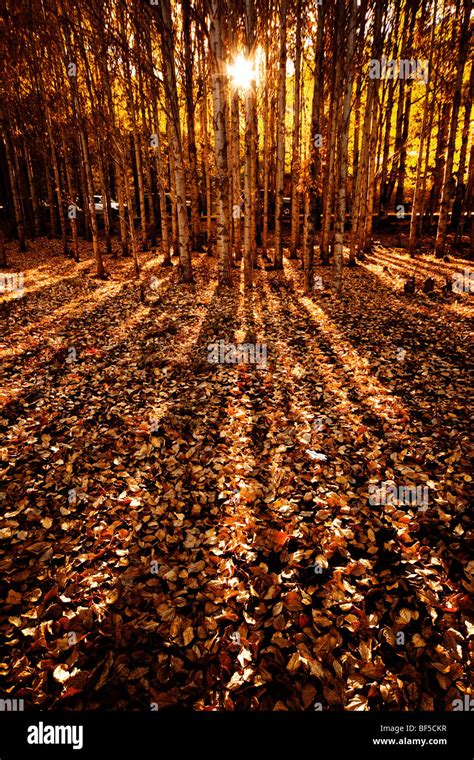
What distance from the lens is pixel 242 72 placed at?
1141cm

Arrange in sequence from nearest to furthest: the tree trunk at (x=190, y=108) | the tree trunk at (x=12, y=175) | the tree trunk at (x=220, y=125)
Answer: the tree trunk at (x=220, y=125)
the tree trunk at (x=190, y=108)
the tree trunk at (x=12, y=175)

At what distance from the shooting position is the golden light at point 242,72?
10117mm

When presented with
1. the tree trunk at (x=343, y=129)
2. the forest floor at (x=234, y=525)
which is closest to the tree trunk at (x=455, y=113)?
the tree trunk at (x=343, y=129)

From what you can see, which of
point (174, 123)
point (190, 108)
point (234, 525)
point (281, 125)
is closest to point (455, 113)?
point (281, 125)

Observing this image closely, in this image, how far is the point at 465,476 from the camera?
4445mm

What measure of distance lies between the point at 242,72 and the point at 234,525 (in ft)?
43.7

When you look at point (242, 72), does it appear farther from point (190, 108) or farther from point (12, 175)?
point (12, 175)

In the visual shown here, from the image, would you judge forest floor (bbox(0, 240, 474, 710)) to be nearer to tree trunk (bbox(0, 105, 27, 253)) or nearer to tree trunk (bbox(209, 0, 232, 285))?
tree trunk (bbox(209, 0, 232, 285))

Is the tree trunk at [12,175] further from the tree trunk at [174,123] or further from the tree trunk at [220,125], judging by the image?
the tree trunk at [220,125]

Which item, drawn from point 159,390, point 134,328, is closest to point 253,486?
point 159,390

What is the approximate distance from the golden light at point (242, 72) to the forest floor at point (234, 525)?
7548 mm

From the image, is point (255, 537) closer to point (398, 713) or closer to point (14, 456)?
point (398, 713)

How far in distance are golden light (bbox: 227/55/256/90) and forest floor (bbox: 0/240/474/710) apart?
7548 mm

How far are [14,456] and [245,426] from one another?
318 centimetres
